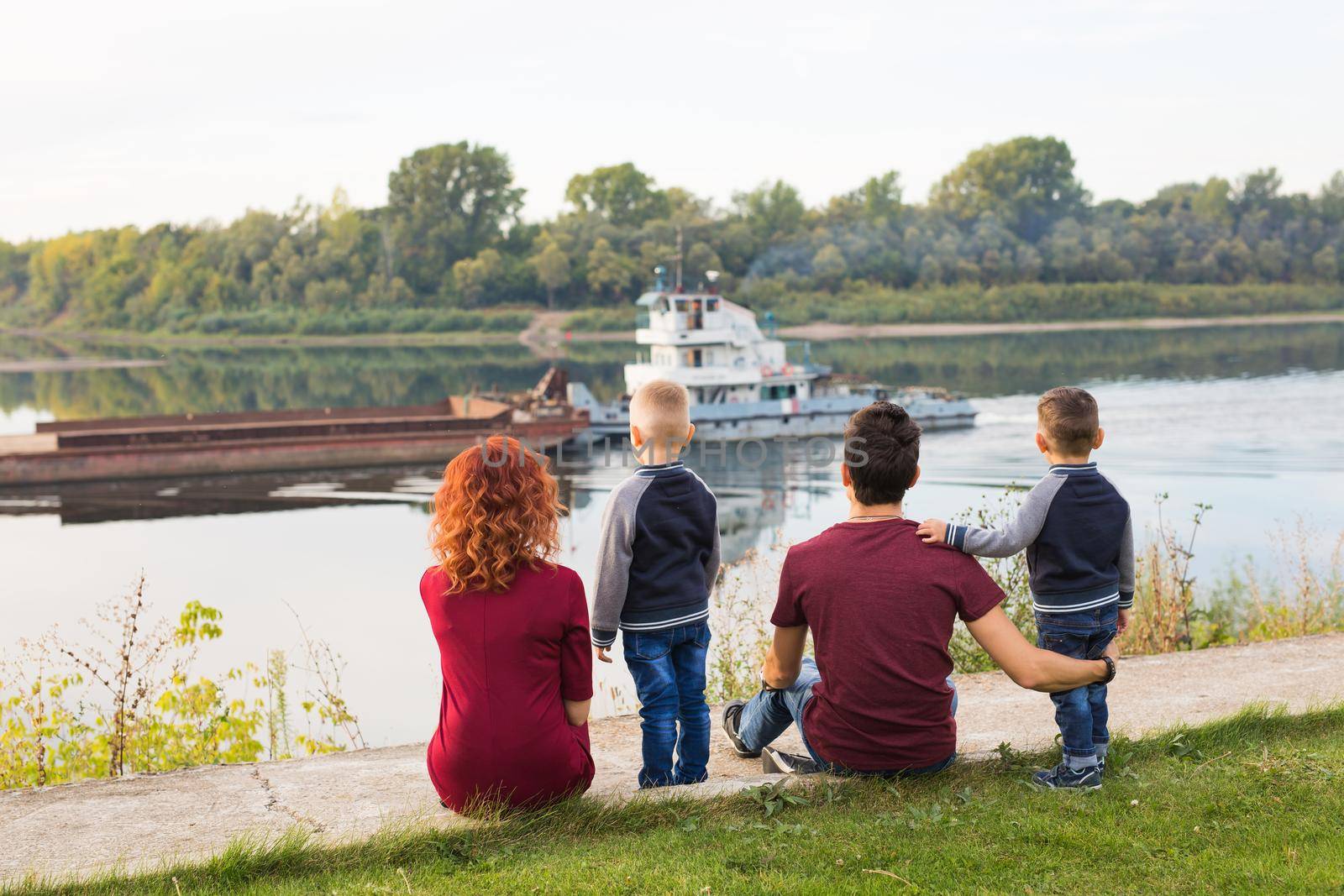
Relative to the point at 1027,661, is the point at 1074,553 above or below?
above

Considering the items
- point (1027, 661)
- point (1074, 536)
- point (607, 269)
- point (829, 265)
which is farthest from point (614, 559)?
point (829, 265)

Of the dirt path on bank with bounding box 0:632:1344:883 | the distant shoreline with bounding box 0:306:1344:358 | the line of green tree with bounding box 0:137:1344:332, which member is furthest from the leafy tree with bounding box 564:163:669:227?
the dirt path on bank with bounding box 0:632:1344:883

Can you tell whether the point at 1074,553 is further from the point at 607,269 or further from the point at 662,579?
the point at 607,269

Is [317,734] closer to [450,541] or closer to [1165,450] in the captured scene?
[450,541]

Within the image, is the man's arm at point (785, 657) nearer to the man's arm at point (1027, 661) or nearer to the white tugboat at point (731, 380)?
the man's arm at point (1027, 661)

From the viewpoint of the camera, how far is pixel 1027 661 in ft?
11.8

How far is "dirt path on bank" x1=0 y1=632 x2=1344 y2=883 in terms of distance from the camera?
3793 millimetres

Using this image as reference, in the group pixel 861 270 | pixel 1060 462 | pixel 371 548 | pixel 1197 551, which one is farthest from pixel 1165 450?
pixel 861 270

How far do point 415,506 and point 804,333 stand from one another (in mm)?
49182

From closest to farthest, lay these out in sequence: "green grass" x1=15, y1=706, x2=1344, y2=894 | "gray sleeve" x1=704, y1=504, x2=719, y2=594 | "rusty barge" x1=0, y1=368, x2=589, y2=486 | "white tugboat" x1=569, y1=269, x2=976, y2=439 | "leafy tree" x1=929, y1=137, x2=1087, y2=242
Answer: "green grass" x1=15, y1=706, x2=1344, y2=894 → "gray sleeve" x1=704, y1=504, x2=719, y2=594 → "rusty barge" x1=0, y1=368, x2=589, y2=486 → "white tugboat" x1=569, y1=269, x2=976, y2=439 → "leafy tree" x1=929, y1=137, x2=1087, y2=242

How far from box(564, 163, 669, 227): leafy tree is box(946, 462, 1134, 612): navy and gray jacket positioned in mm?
78386

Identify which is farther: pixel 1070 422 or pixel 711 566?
pixel 711 566

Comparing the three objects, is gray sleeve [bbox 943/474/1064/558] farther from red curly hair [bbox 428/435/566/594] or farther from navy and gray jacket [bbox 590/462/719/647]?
red curly hair [bbox 428/435/566/594]

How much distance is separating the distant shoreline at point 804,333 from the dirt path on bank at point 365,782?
201 ft
